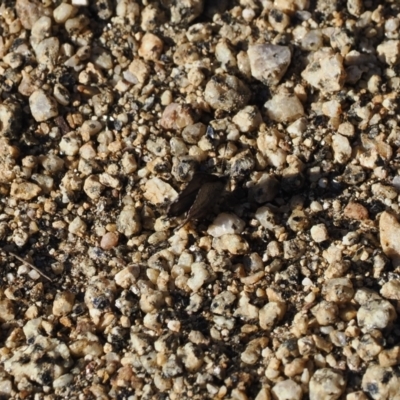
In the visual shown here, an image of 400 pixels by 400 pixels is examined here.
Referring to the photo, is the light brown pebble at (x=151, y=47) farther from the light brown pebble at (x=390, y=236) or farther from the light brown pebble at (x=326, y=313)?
the light brown pebble at (x=326, y=313)

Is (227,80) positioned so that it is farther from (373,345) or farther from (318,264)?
(373,345)

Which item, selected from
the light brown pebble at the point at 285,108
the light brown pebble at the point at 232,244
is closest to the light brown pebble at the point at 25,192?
the light brown pebble at the point at 232,244

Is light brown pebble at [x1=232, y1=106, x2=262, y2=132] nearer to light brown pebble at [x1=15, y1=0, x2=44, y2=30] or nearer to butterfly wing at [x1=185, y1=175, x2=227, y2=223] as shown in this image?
butterfly wing at [x1=185, y1=175, x2=227, y2=223]

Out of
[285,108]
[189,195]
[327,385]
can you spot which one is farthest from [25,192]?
[327,385]

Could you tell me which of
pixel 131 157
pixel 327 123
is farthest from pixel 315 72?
pixel 131 157

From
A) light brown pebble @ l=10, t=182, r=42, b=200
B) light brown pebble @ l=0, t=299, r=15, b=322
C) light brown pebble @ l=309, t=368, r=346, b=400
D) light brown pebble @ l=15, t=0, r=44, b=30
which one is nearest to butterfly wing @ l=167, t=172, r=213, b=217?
light brown pebble @ l=10, t=182, r=42, b=200

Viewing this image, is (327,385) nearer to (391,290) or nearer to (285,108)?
(391,290)
